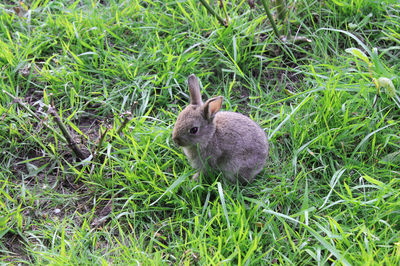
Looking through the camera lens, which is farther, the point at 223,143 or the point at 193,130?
the point at 223,143

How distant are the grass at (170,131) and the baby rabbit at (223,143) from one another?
146 mm

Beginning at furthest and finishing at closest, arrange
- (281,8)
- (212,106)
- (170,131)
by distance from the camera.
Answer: (281,8) < (170,131) < (212,106)

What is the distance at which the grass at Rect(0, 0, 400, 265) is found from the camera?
3.48 metres

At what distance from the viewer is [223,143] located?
3.89 meters

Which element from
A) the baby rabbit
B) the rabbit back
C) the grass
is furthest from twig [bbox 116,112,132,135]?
the rabbit back

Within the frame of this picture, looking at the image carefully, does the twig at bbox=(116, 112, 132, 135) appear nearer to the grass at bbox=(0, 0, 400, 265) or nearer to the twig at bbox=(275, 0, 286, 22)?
the grass at bbox=(0, 0, 400, 265)

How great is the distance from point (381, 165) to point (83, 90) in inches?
114

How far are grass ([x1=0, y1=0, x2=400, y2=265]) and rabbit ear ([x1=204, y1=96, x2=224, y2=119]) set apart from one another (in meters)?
0.48

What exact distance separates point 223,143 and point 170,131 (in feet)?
1.76

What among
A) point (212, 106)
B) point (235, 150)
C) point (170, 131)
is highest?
point (212, 106)

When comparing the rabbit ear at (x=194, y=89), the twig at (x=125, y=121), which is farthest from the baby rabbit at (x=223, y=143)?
the twig at (x=125, y=121)

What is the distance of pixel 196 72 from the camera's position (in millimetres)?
4703

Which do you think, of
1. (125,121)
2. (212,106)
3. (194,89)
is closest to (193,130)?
(212,106)

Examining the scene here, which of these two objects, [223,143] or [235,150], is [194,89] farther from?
[235,150]
